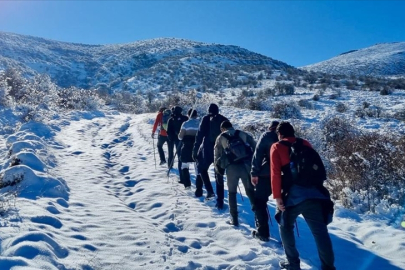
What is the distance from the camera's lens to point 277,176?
420cm

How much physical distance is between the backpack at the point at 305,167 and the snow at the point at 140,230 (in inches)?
54.0

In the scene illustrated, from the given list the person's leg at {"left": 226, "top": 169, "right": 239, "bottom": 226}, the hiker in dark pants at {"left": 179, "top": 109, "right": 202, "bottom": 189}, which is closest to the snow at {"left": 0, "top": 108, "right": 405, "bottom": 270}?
the person's leg at {"left": 226, "top": 169, "right": 239, "bottom": 226}

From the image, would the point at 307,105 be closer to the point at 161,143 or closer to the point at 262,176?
the point at 161,143

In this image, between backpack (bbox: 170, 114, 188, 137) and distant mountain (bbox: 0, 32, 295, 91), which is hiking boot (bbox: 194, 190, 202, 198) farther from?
distant mountain (bbox: 0, 32, 295, 91)

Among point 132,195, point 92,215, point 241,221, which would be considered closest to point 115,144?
point 132,195

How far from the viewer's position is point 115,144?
15250 millimetres

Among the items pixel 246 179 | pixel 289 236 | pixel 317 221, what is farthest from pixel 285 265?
pixel 246 179

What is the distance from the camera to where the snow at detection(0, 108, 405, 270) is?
15.3 ft

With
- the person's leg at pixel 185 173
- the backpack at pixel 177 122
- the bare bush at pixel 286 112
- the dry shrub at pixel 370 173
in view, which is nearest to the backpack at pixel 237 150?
→ the person's leg at pixel 185 173

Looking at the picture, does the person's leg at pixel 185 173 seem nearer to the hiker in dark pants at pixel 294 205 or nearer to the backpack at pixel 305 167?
the hiker in dark pants at pixel 294 205

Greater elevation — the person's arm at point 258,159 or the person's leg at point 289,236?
the person's arm at point 258,159

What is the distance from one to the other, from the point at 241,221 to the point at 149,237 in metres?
1.79

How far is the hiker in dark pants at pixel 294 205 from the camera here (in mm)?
4078

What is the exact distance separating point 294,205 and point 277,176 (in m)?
0.39
